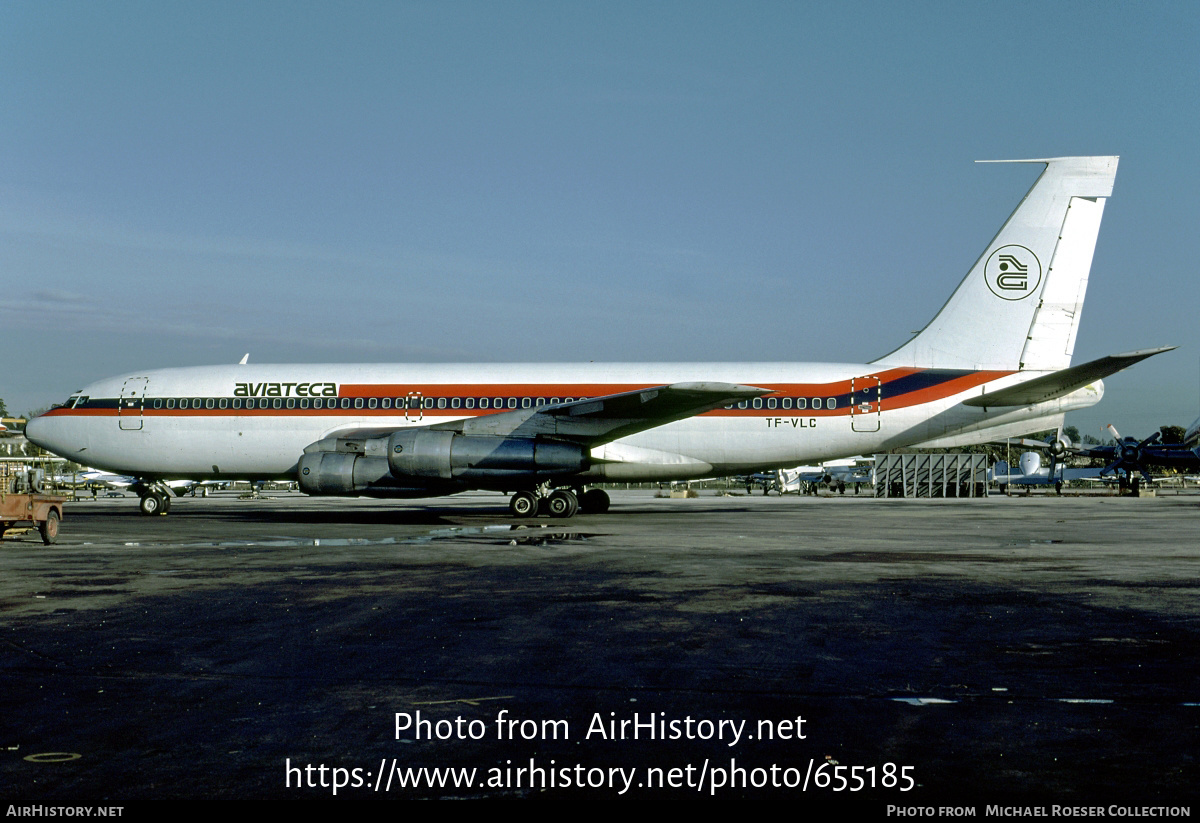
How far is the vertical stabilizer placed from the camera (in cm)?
2734

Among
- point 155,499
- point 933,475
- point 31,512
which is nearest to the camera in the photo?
point 31,512

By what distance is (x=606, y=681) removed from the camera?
6.45 meters

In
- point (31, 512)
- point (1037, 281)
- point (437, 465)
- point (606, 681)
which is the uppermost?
point (1037, 281)

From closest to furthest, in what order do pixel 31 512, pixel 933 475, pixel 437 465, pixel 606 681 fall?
pixel 606 681 → pixel 31 512 → pixel 437 465 → pixel 933 475

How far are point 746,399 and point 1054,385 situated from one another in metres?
8.23

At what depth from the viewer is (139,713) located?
18.6 ft

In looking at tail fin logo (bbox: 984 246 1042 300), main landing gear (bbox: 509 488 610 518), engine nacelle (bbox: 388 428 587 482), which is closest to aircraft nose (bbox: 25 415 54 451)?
engine nacelle (bbox: 388 428 587 482)

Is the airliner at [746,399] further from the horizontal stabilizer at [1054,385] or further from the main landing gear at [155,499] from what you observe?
the main landing gear at [155,499]

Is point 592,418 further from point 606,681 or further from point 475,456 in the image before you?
point 606,681

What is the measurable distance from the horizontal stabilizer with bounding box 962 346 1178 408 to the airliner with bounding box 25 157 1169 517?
6cm

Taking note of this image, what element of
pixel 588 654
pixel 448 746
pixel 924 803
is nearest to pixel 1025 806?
pixel 924 803

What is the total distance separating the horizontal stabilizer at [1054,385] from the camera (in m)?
23.3

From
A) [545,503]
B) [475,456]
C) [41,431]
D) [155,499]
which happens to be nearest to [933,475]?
[545,503]

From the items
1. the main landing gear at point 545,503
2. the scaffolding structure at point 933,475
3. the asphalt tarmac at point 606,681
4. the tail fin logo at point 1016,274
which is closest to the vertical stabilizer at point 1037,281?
the tail fin logo at point 1016,274
